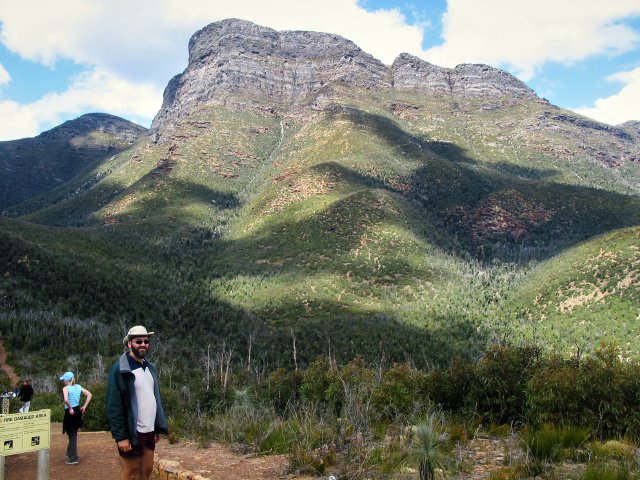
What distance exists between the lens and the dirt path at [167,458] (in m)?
7.76

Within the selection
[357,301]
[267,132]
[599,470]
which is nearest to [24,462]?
[599,470]

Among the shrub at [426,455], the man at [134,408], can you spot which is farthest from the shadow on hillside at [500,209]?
the man at [134,408]

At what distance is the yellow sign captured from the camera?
5.05 m

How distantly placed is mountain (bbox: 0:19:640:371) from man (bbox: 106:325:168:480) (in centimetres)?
2193

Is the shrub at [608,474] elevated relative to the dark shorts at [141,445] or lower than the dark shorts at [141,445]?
lower

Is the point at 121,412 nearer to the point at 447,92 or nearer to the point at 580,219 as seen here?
the point at 580,219

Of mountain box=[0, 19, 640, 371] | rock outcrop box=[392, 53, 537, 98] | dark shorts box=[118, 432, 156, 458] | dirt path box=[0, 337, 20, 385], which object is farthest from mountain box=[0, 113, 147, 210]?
dark shorts box=[118, 432, 156, 458]

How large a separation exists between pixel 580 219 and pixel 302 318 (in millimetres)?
44378

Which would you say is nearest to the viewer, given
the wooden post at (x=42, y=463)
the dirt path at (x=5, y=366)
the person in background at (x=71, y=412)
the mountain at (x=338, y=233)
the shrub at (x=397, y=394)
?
the wooden post at (x=42, y=463)

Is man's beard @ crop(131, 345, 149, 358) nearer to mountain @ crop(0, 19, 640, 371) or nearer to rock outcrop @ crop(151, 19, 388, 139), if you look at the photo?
mountain @ crop(0, 19, 640, 371)

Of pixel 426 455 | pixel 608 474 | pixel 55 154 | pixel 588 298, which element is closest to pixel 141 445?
pixel 426 455

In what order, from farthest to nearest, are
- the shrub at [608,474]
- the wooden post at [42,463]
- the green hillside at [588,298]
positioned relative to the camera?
the green hillside at [588,298], the shrub at [608,474], the wooden post at [42,463]

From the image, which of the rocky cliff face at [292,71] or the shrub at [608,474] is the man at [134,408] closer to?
the shrub at [608,474]

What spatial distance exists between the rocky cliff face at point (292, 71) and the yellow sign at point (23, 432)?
126033 millimetres
